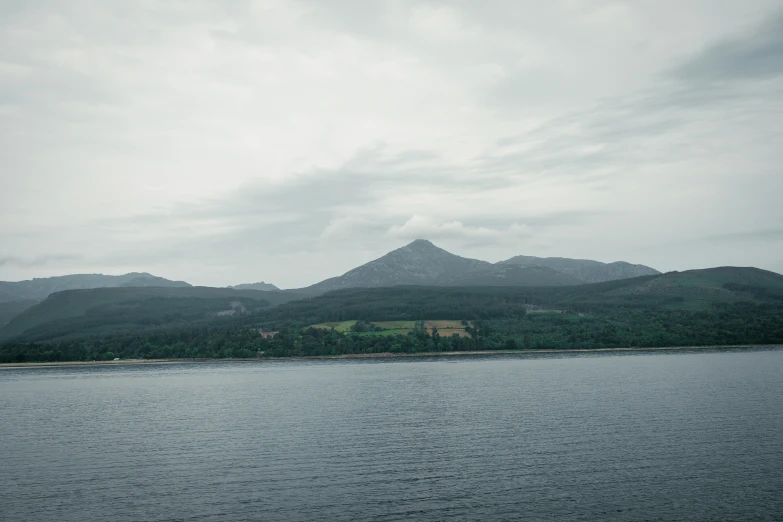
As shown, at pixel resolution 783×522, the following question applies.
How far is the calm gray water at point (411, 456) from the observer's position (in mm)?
44438

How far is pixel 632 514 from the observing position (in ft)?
136

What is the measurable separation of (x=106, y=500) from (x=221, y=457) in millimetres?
15928

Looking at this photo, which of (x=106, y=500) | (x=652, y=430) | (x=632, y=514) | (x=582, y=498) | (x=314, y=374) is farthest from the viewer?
(x=314, y=374)

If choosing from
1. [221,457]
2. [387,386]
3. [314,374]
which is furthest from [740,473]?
[314,374]

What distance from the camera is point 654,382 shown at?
12706 centimetres

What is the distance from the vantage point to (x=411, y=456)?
61312 mm

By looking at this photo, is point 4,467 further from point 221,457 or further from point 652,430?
point 652,430

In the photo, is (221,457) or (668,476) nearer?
(668,476)

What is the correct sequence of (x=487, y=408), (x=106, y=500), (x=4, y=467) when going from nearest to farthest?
1. (x=106, y=500)
2. (x=4, y=467)
3. (x=487, y=408)

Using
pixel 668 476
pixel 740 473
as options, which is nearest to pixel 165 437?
pixel 668 476

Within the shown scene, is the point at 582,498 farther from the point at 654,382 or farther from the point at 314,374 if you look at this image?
the point at 314,374

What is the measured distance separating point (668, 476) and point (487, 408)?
44.9m

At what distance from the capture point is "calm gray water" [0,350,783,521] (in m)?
44.4

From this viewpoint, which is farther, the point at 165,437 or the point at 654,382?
the point at 654,382
